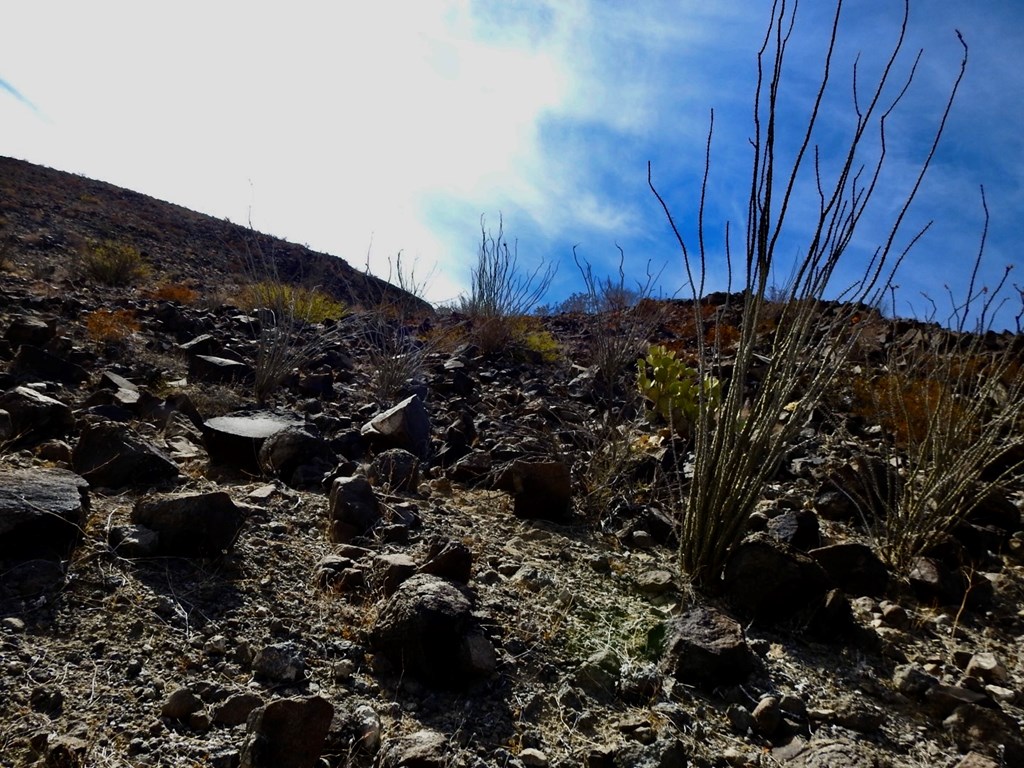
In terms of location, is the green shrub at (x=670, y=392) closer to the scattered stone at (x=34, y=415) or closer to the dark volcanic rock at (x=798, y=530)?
the dark volcanic rock at (x=798, y=530)

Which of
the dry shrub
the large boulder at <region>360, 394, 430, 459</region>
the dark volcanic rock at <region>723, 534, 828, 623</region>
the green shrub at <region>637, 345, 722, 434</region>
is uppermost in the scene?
the green shrub at <region>637, 345, 722, 434</region>

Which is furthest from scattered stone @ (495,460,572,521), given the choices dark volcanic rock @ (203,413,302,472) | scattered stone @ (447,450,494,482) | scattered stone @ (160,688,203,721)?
scattered stone @ (160,688,203,721)

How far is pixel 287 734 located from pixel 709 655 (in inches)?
45.3

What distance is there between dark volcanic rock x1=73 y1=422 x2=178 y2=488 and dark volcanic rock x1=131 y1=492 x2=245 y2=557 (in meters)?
0.41

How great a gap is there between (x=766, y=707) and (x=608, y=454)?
1.79 m

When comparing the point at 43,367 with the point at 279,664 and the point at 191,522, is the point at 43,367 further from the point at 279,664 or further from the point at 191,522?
the point at 279,664

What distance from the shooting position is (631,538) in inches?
116

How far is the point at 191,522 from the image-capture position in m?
2.14

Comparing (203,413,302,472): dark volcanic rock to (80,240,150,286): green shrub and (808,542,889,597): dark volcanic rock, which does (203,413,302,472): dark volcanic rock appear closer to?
(808,542,889,597): dark volcanic rock

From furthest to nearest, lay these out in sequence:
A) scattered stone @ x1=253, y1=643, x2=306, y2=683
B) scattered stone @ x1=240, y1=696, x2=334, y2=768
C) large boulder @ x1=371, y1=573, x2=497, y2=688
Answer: large boulder @ x1=371, y1=573, x2=497, y2=688 → scattered stone @ x1=253, y1=643, x2=306, y2=683 → scattered stone @ x1=240, y1=696, x2=334, y2=768

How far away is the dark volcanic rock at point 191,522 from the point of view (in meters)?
2.12

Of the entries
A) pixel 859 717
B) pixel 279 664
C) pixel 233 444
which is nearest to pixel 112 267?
pixel 233 444

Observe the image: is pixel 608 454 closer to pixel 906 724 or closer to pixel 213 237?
pixel 906 724

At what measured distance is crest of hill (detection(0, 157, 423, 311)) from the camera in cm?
1102
